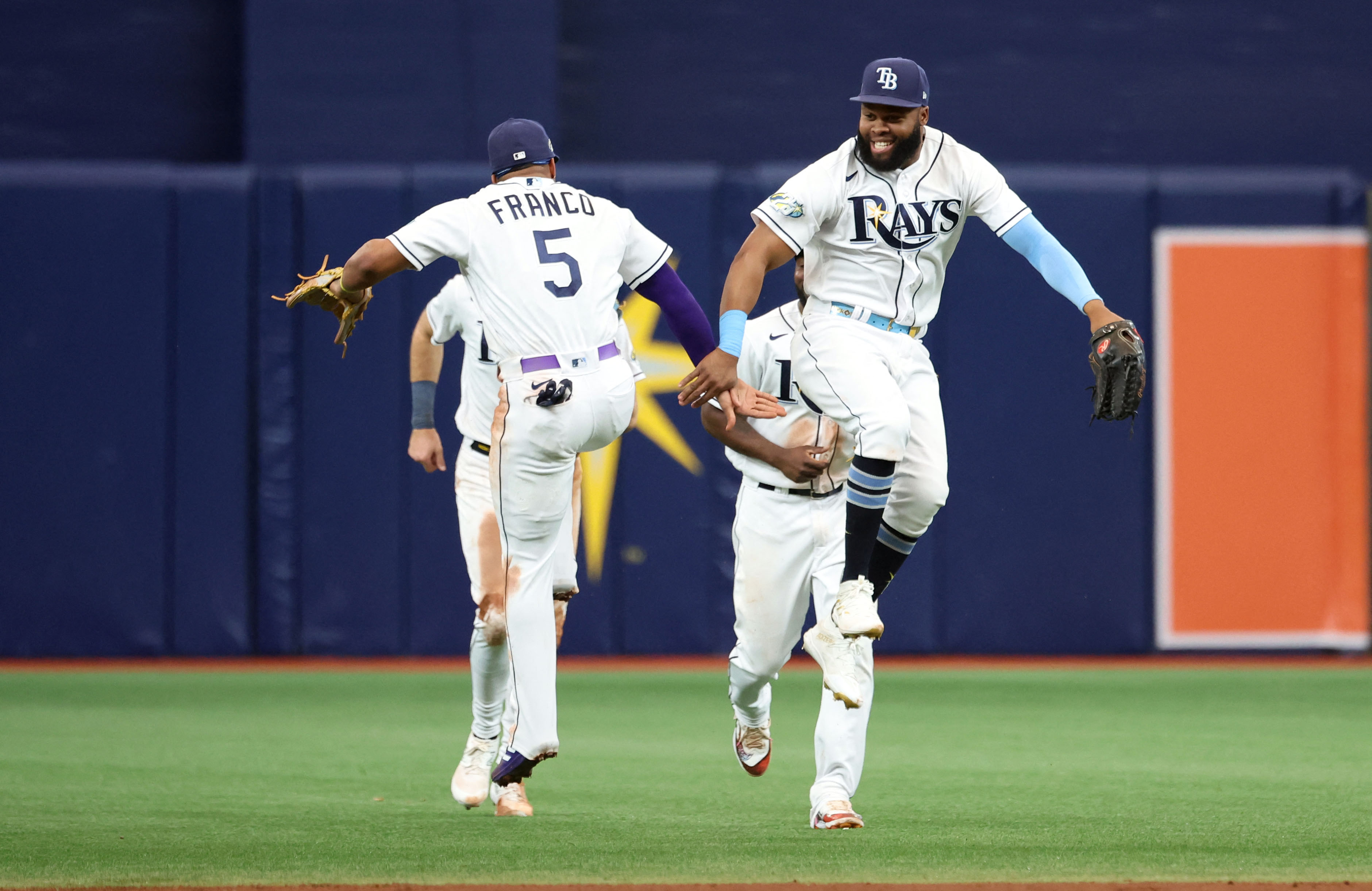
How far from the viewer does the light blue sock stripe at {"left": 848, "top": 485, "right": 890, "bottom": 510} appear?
534 centimetres

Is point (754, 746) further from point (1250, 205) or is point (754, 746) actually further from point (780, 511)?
point (1250, 205)

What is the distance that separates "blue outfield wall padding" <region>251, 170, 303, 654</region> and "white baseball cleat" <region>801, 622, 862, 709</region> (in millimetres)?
6499

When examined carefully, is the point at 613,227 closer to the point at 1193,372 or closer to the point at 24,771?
the point at 24,771

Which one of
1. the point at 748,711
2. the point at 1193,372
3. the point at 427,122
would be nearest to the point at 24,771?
the point at 748,711

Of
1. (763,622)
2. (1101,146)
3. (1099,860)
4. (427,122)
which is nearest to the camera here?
(1099,860)

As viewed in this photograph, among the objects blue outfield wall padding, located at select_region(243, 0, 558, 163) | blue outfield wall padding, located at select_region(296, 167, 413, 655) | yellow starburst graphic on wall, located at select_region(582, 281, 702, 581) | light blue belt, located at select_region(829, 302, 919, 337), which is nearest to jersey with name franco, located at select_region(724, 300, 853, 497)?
light blue belt, located at select_region(829, 302, 919, 337)

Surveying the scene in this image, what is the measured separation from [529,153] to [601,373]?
2.49 ft

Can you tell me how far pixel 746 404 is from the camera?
5461 millimetres

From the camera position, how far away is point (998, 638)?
1136cm

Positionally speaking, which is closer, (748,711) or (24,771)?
(748,711)

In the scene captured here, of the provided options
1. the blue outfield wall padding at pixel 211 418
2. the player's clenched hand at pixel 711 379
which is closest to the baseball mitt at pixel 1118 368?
the player's clenched hand at pixel 711 379

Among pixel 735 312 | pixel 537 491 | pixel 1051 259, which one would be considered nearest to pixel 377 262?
pixel 537 491

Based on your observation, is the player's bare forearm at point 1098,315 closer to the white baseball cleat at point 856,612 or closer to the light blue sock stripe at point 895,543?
the light blue sock stripe at point 895,543

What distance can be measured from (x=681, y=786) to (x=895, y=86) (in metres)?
2.66
